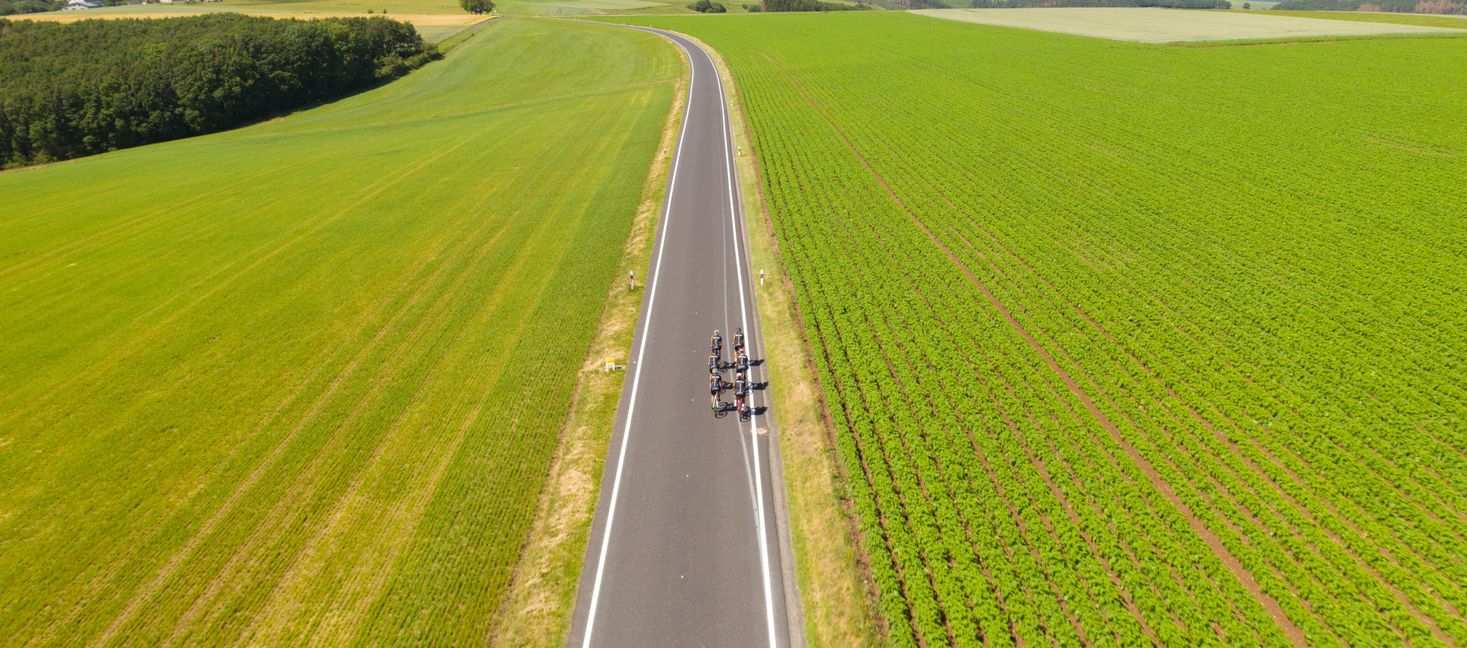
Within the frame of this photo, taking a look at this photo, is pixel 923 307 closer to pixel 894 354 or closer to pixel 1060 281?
pixel 894 354

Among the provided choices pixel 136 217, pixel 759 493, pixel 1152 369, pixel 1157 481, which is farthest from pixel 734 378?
pixel 136 217

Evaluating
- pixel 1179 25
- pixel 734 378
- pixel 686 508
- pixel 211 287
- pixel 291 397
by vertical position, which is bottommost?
pixel 686 508

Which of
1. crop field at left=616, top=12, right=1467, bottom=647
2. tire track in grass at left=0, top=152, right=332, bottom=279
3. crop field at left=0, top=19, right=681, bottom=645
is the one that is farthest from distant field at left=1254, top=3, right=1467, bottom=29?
tire track in grass at left=0, top=152, right=332, bottom=279

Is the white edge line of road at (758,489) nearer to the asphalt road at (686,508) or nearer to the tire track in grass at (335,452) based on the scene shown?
the asphalt road at (686,508)

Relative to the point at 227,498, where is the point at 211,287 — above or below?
above

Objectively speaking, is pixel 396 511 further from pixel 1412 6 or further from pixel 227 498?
pixel 1412 6

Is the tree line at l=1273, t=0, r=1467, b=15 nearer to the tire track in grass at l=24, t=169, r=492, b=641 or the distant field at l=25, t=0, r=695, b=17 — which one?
the distant field at l=25, t=0, r=695, b=17
